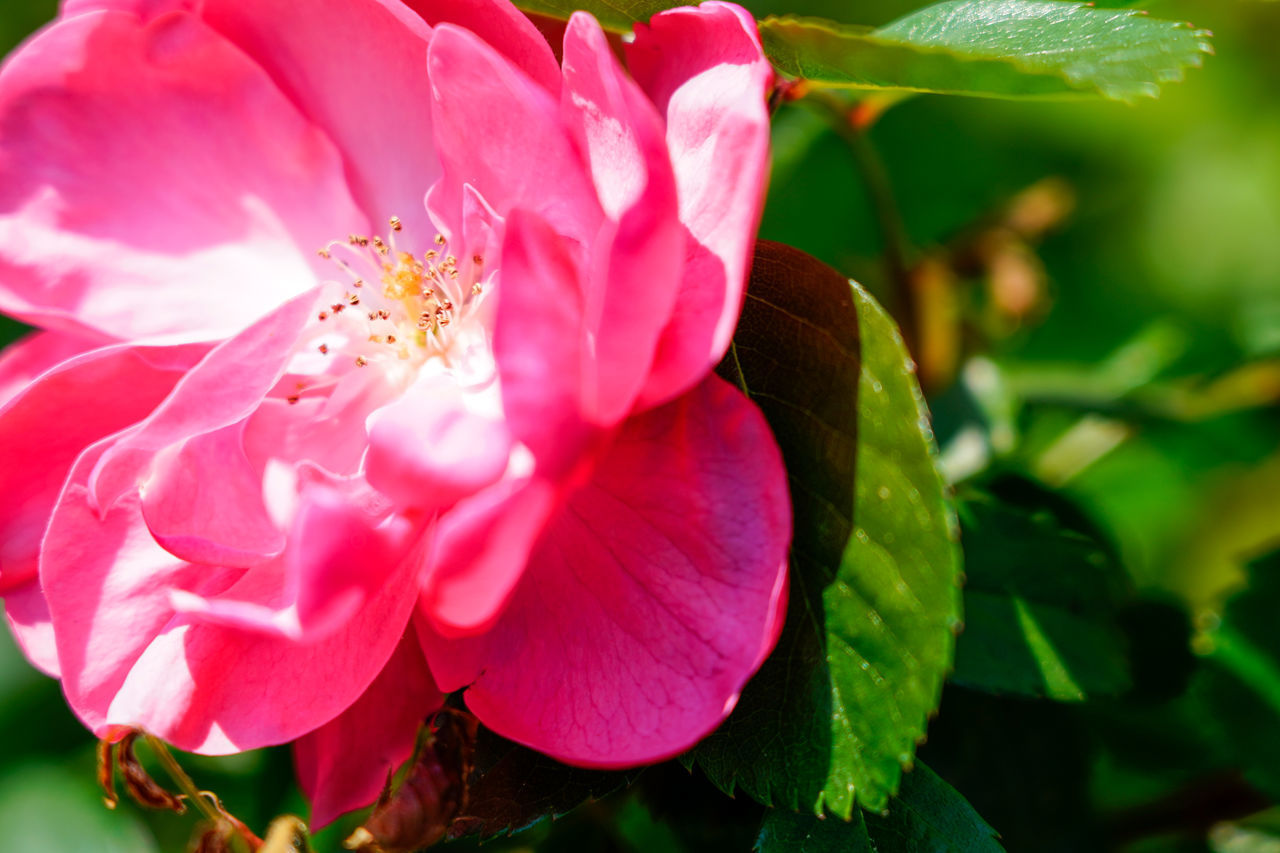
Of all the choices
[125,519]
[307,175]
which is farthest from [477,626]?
[307,175]

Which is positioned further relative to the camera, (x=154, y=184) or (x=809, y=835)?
A: (x=154, y=184)

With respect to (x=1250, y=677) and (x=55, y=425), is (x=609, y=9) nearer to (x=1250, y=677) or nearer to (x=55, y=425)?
(x=55, y=425)

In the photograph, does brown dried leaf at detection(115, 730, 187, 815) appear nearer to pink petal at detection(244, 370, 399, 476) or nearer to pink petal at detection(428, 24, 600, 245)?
pink petal at detection(244, 370, 399, 476)

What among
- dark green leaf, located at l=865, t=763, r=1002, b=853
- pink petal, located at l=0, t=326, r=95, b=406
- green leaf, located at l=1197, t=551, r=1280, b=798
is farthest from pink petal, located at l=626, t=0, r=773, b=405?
green leaf, located at l=1197, t=551, r=1280, b=798

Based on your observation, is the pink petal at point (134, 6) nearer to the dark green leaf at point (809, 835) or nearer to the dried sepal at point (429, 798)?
the dried sepal at point (429, 798)

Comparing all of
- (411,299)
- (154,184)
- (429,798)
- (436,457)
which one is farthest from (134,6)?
(429,798)

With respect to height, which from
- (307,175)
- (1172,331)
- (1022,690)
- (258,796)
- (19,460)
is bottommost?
(258,796)

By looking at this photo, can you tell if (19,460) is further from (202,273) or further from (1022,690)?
(1022,690)
